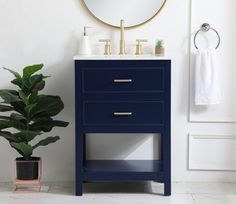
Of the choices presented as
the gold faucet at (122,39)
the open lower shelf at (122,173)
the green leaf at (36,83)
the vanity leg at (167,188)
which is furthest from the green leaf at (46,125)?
the vanity leg at (167,188)

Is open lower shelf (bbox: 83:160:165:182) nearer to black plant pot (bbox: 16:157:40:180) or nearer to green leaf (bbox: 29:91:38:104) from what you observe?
black plant pot (bbox: 16:157:40:180)

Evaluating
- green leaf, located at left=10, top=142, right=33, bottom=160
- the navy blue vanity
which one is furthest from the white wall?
the navy blue vanity

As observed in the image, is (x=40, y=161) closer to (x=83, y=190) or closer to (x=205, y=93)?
(x=83, y=190)

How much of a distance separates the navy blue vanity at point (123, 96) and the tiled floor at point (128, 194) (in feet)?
1.07

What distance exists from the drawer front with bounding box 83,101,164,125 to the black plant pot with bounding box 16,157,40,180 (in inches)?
19.1

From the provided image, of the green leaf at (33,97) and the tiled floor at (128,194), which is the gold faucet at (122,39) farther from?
the tiled floor at (128,194)

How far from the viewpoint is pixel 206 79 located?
130 inches

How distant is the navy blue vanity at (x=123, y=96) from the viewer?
301 centimetres

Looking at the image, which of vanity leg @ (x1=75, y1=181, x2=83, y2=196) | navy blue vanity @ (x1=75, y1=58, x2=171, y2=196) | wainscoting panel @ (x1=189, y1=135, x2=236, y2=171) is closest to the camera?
A: navy blue vanity @ (x1=75, y1=58, x2=171, y2=196)

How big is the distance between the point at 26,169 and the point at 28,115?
1.22ft

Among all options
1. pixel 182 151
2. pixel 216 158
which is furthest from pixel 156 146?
pixel 216 158

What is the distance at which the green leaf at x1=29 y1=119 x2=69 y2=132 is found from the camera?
316 centimetres

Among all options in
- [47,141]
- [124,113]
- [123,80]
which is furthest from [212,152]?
[47,141]

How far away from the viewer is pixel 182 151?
3.46 metres
